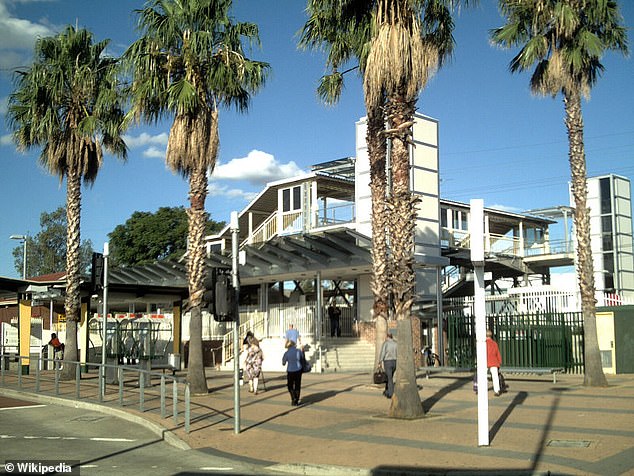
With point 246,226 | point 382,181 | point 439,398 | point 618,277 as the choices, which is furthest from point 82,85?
point 618,277

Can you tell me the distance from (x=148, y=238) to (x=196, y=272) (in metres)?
46.1

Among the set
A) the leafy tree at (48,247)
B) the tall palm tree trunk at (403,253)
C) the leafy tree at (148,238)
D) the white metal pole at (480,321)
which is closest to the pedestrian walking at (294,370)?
the tall palm tree trunk at (403,253)

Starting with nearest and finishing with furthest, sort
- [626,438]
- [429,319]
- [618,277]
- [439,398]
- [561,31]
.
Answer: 1. [626,438]
2. [439,398]
3. [561,31]
4. [429,319]
5. [618,277]

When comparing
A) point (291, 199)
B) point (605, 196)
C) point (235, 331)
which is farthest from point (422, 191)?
point (235, 331)

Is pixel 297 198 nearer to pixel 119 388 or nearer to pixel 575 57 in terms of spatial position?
pixel 575 57

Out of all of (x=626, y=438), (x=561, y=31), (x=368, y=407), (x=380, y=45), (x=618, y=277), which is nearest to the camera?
(x=626, y=438)

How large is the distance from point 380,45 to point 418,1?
148cm

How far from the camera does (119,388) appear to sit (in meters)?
17.4

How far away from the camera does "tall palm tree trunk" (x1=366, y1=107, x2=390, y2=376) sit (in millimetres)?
20609

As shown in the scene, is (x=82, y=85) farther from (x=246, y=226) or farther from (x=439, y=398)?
(x=246, y=226)

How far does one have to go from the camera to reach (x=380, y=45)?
48.2 feet

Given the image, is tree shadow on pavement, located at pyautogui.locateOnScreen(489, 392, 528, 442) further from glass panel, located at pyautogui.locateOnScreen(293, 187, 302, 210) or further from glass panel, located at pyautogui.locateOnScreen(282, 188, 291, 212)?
glass panel, located at pyautogui.locateOnScreen(282, 188, 291, 212)

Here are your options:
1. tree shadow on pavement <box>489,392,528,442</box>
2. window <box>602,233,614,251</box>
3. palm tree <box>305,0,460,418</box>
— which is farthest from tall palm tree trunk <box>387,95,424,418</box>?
window <box>602,233,614,251</box>

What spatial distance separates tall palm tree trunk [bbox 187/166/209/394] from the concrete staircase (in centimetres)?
903
